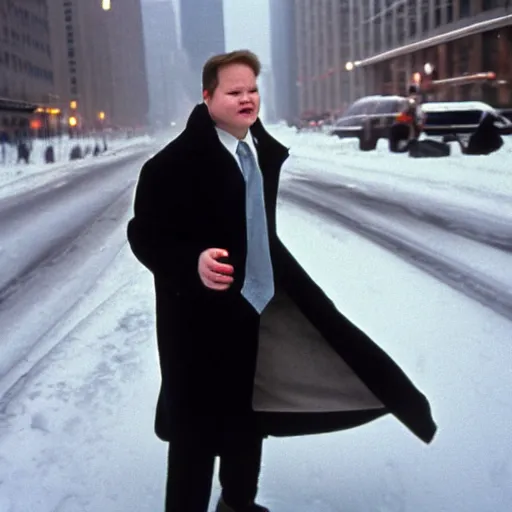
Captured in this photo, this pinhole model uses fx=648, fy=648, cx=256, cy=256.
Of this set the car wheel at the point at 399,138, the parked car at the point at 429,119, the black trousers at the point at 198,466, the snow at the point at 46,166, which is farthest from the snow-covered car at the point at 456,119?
the black trousers at the point at 198,466

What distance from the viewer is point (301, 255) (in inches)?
251

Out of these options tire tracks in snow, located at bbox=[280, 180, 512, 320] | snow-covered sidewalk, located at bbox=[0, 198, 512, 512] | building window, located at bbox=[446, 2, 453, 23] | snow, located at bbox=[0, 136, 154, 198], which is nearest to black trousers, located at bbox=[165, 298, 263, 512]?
snow-covered sidewalk, located at bbox=[0, 198, 512, 512]

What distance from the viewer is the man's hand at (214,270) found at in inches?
66.0

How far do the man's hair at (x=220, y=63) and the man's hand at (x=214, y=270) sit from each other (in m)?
0.46

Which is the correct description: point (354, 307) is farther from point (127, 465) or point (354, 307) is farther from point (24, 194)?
point (24, 194)

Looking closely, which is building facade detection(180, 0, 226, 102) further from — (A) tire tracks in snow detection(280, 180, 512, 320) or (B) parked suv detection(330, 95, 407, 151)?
(B) parked suv detection(330, 95, 407, 151)

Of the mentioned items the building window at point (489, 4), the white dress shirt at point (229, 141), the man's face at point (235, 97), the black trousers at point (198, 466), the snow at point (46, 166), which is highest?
the building window at point (489, 4)

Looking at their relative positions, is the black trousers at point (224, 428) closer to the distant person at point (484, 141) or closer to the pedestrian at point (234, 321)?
the pedestrian at point (234, 321)

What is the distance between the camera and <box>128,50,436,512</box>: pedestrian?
1752mm

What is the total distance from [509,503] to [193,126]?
1.73 meters

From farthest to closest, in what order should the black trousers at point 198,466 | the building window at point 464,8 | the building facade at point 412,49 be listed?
the building window at point 464,8 < the building facade at point 412,49 < the black trousers at point 198,466

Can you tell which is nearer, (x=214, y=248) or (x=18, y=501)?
(x=214, y=248)

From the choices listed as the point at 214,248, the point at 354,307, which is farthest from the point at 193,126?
the point at 354,307

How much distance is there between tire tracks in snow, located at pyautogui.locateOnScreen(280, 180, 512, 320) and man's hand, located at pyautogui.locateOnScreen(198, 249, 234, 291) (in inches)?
122
